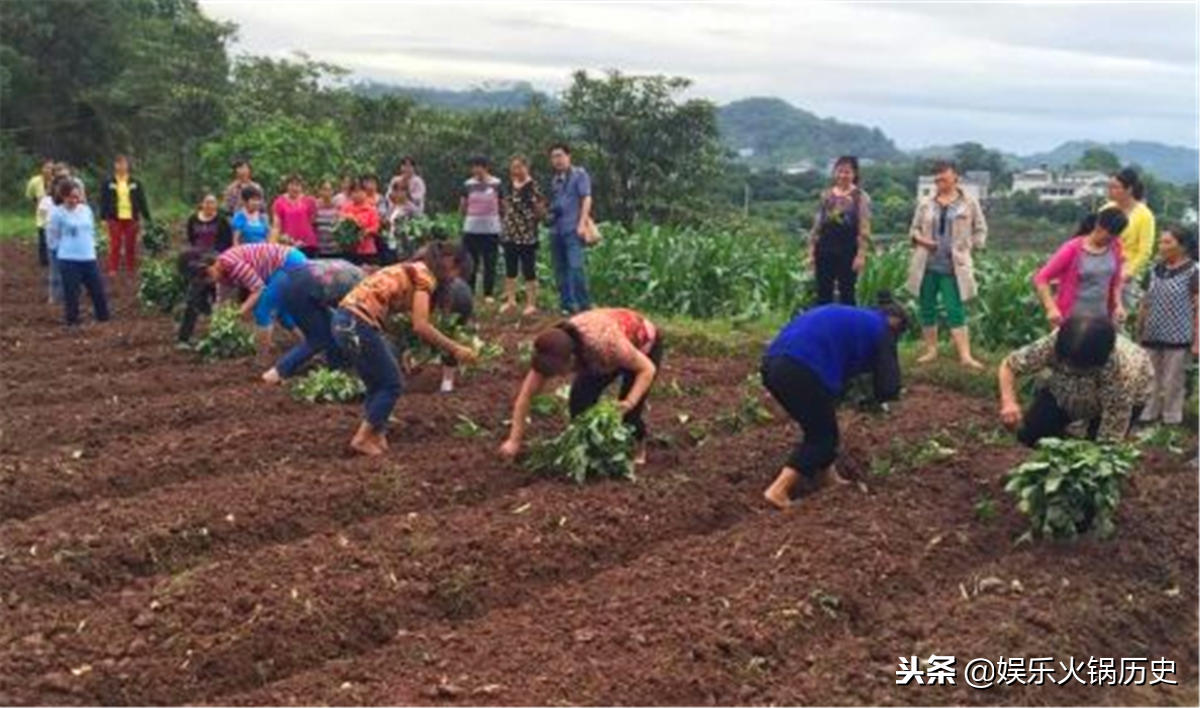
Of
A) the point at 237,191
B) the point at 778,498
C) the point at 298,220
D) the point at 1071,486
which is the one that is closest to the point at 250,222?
the point at 298,220

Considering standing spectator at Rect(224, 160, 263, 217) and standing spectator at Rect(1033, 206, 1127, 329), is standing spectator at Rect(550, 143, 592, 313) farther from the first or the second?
standing spectator at Rect(1033, 206, 1127, 329)

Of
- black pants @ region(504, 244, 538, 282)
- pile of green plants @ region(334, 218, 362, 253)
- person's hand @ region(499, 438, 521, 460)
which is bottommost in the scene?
person's hand @ region(499, 438, 521, 460)

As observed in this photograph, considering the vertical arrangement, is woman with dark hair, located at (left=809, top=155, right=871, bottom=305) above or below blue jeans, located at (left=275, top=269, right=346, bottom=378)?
above

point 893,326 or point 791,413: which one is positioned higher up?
point 893,326

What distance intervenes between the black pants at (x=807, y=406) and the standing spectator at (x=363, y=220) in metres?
6.85

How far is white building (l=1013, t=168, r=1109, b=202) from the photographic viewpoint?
24.9 metres

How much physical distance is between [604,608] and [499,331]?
6.62 meters

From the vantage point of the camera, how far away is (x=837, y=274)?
10.8 meters

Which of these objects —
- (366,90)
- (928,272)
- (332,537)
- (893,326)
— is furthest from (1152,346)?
(366,90)

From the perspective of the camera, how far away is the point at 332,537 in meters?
6.36

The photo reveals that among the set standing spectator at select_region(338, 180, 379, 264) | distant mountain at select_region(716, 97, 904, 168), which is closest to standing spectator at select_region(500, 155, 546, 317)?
standing spectator at select_region(338, 180, 379, 264)

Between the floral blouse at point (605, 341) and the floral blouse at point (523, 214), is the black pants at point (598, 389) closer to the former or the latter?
the floral blouse at point (605, 341)

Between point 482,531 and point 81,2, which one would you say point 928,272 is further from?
point 81,2

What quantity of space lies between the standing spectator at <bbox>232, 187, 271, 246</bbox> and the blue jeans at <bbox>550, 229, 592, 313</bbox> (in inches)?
112
